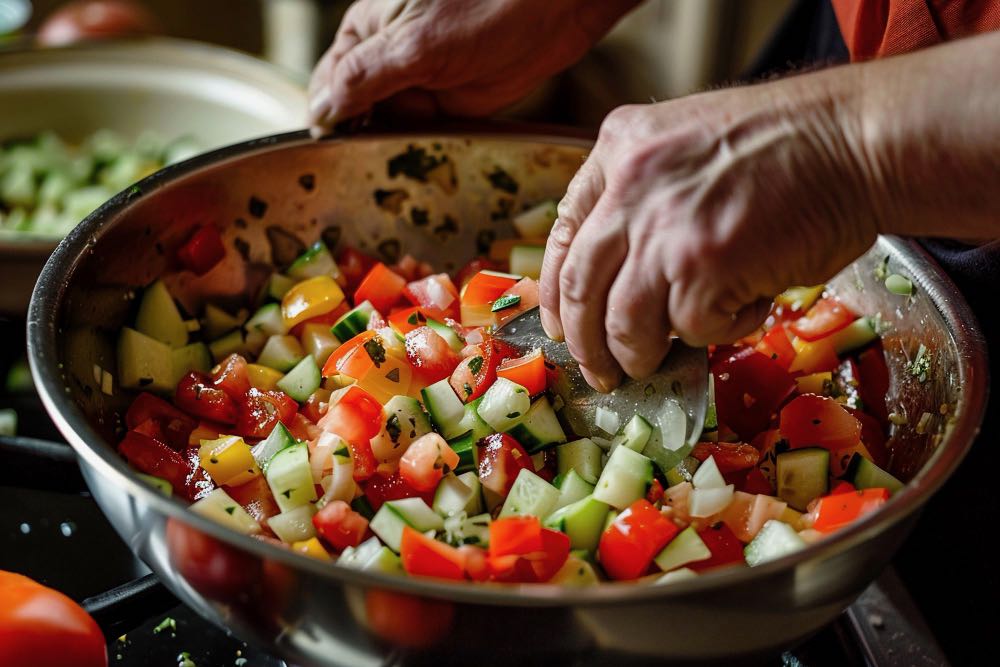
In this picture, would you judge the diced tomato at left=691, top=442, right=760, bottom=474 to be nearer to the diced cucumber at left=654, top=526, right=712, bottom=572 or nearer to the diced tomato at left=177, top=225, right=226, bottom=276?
the diced cucumber at left=654, top=526, right=712, bottom=572

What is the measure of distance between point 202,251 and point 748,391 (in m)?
0.83

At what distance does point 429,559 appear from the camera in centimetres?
99

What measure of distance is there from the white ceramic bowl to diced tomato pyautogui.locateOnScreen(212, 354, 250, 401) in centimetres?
102

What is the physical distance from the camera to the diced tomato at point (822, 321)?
1.41 metres

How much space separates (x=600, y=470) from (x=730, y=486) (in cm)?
16

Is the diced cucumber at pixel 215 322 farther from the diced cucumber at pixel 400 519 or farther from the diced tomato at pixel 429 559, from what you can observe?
the diced tomato at pixel 429 559

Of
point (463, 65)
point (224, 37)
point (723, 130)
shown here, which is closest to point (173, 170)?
point (463, 65)

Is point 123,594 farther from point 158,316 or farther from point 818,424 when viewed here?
point 818,424

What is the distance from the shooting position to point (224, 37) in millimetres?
4074

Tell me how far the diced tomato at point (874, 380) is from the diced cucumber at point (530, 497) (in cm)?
53

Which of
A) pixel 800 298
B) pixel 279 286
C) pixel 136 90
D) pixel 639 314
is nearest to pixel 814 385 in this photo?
pixel 800 298

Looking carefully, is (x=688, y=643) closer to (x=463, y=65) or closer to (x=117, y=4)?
(x=463, y=65)

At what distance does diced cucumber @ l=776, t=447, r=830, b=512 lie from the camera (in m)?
1.19

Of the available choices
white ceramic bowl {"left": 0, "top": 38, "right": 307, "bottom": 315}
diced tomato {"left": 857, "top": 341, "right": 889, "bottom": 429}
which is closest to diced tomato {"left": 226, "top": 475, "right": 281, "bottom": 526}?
diced tomato {"left": 857, "top": 341, "right": 889, "bottom": 429}
